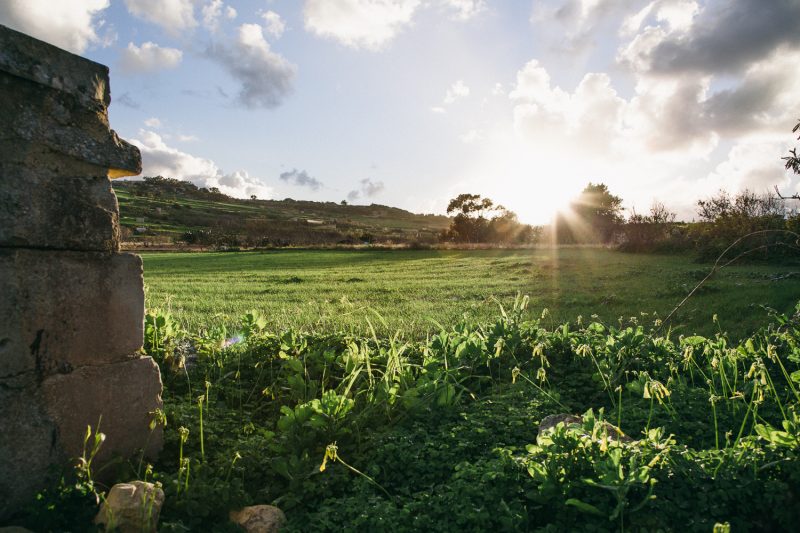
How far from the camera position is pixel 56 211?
128 inches

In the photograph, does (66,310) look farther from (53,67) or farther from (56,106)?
(53,67)

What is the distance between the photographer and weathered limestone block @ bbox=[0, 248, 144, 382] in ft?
9.99

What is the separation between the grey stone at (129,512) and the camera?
277cm

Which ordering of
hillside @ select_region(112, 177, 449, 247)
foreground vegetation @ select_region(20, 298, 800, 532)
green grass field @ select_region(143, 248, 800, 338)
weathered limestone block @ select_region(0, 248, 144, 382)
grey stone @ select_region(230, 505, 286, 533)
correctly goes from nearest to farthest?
foreground vegetation @ select_region(20, 298, 800, 532), grey stone @ select_region(230, 505, 286, 533), weathered limestone block @ select_region(0, 248, 144, 382), green grass field @ select_region(143, 248, 800, 338), hillside @ select_region(112, 177, 449, 247)

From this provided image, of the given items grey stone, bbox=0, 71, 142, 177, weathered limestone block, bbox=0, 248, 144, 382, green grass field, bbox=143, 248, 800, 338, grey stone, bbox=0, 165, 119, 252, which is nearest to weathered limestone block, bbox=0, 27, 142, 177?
grey stone, bbox=0, 71, 142, 177

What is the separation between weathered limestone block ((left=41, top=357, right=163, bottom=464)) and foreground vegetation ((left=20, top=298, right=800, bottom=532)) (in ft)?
0.63

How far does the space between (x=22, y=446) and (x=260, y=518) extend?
150 centimetres

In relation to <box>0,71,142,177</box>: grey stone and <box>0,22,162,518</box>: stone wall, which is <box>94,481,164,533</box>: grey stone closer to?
<box>0,22,162,518</box>: stone wall

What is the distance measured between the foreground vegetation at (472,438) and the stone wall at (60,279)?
0.33 meters

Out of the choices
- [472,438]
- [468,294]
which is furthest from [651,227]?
[472,438]

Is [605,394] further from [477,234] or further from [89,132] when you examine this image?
[477,234]

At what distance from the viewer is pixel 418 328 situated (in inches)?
332

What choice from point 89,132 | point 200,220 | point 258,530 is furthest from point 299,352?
point 200,220

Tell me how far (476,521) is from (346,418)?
4.82 feet
